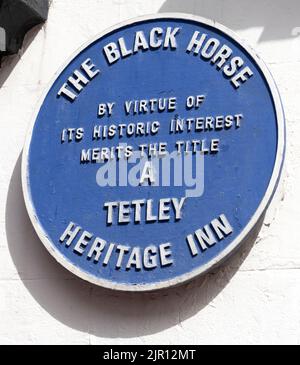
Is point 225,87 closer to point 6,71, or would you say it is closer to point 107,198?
point 107,198

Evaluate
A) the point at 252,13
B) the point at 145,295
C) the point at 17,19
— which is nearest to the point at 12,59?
the point at 17,19

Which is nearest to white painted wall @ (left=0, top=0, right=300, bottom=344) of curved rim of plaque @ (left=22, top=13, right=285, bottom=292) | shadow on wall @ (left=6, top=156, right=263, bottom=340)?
shadow on wall @ (left=6, top=156, right=263, bottom=340)

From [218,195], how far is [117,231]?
2.17ft

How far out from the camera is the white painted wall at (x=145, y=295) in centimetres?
570

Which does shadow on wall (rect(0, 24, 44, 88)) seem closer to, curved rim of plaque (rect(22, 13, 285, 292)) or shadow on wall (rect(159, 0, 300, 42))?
curved rim of plaque (rect(22, 13, 285, 292))

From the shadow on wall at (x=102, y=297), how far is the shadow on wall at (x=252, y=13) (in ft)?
4.20

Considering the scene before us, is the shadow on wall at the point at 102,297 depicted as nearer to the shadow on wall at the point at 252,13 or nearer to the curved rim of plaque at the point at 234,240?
the curved rim of plaque at the point at 234,240

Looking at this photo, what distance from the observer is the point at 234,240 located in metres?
5.67

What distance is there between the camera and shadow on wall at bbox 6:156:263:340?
19.0ft

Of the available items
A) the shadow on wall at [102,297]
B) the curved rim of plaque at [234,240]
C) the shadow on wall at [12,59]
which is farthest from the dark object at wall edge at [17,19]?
the shadow on wall at [102,297]

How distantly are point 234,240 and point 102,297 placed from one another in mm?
918

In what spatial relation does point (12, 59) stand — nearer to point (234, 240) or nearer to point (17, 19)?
point (17, 19)
